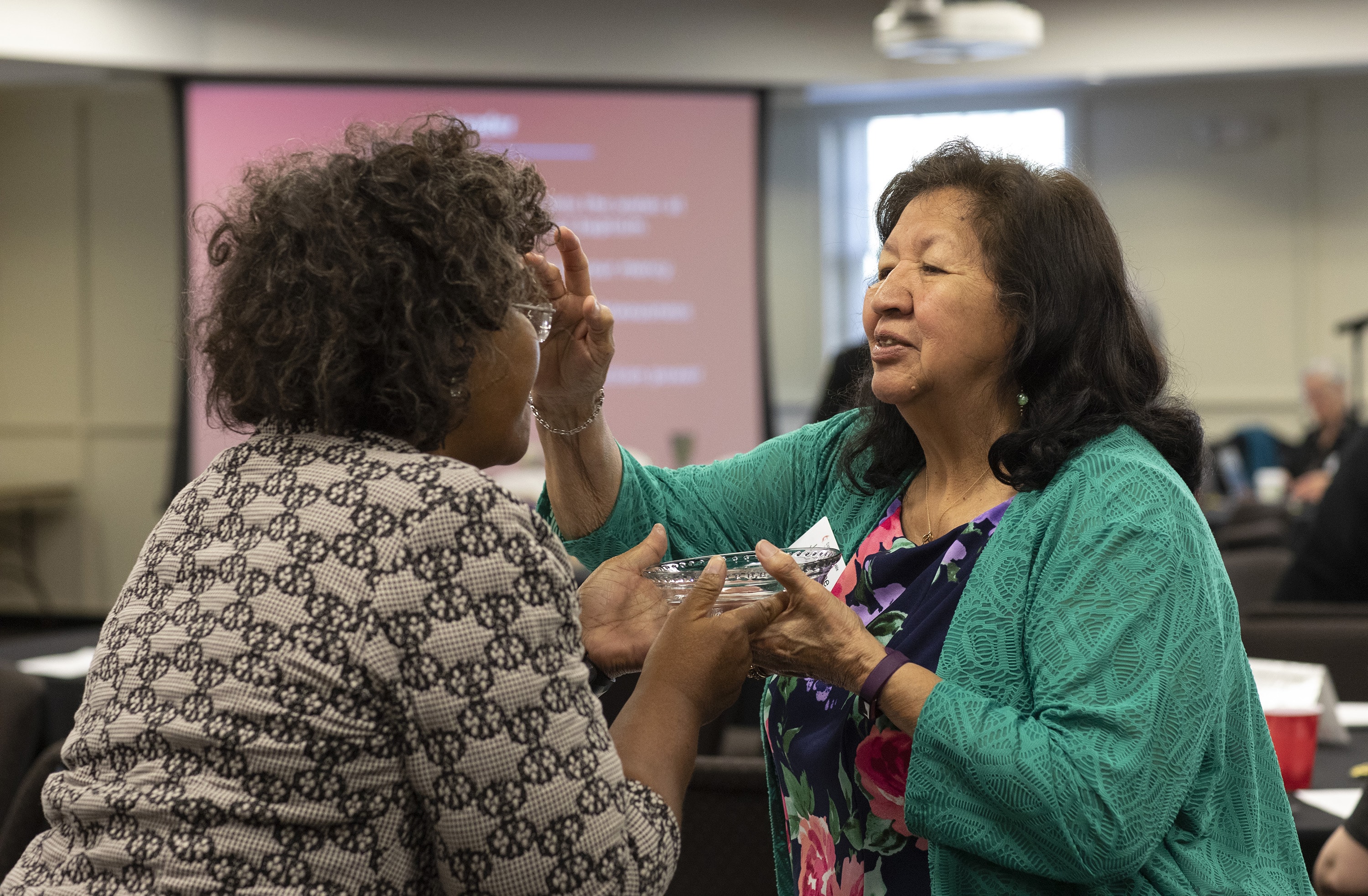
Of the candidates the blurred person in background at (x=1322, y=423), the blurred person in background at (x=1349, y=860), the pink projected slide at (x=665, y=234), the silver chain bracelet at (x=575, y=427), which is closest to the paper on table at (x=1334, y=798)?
the blurred person in background at (x=1349, y=860)

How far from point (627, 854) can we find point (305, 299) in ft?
1.73

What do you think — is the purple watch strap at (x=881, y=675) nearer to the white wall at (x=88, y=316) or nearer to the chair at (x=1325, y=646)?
the chair at (x=1325, y=646)

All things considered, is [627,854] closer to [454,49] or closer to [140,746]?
[140,746]

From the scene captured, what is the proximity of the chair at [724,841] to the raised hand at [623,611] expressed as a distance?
1.41 ft

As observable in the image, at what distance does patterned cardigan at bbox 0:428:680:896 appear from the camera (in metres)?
0.97

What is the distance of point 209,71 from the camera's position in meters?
6.82

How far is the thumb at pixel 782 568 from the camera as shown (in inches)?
50.8

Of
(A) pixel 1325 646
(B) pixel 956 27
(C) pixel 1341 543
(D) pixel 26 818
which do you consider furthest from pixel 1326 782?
(B) pixel 956 27

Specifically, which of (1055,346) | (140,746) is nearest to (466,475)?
(140,746)

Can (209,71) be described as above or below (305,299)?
above

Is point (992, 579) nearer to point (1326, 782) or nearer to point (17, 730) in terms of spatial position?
point (1326, 782)

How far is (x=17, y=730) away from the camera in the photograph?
2.22m

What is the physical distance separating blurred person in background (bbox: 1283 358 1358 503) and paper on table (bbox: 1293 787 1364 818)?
5664 millimetres

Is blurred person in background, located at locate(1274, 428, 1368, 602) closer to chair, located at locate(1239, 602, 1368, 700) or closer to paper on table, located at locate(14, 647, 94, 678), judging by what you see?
chair, located at locate(1239, 602, 1368, 700)
